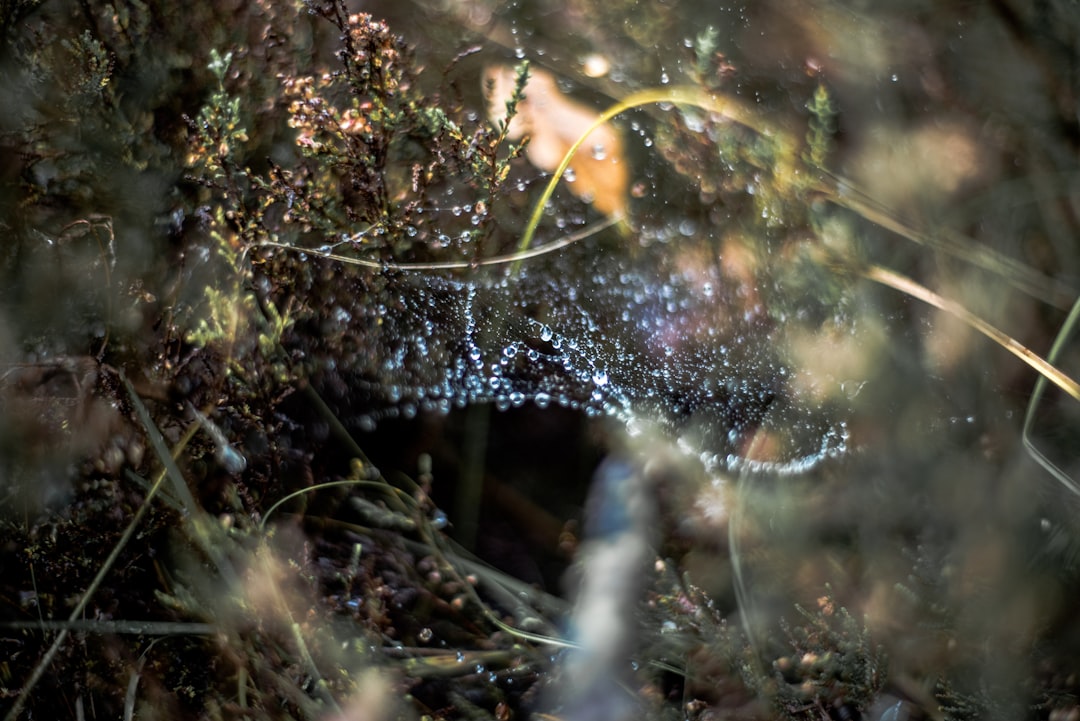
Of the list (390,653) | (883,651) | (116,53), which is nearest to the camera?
(883,651)

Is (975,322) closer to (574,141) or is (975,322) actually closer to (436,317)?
(574,141)

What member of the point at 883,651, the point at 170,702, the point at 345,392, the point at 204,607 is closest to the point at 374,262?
the point at 345,392

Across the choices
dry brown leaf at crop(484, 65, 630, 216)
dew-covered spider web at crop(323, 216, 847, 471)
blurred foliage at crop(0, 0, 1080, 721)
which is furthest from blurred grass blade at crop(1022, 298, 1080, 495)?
dry brown leaf at crop(484, 65, 630, 216)

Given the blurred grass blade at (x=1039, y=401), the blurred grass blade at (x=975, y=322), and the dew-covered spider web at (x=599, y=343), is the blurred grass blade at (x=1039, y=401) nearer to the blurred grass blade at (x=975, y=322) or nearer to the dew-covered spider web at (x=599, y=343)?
the blurred grass blade at (x=975, y=322)

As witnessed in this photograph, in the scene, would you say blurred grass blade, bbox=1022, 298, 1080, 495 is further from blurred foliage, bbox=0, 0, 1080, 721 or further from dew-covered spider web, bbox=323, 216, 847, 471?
dew-covered spider web, bbox=323, 216, 847, 471

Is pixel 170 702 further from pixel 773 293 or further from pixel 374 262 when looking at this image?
pixel 773 293

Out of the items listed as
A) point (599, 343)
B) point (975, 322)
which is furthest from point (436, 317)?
point (975, 322)
